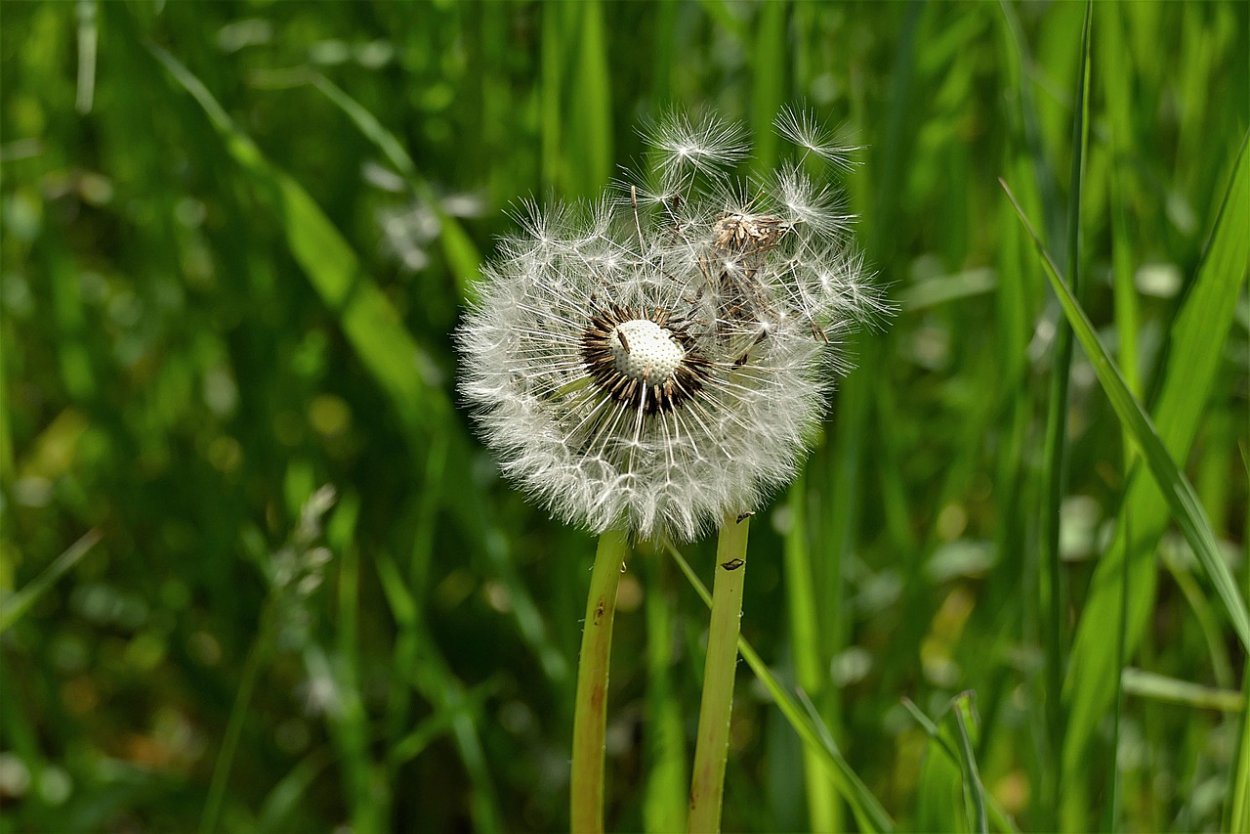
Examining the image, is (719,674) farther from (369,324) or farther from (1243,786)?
(369,324)

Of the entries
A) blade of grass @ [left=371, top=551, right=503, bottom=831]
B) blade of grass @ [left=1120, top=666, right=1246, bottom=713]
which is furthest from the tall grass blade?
blade of grass @ [left=371, top=551, right=503, bottom=831]

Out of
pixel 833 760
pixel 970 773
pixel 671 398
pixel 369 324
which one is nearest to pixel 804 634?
pixel 833 760

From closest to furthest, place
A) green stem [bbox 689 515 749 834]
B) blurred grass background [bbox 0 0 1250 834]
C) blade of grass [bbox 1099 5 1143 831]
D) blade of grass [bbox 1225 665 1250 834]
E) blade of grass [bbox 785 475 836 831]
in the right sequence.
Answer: green stem [bbox 689 515 749 834], blade of grass [bbox 1225 665 1250 834], blade of grass [bbox 1099 5 1143 831], blade of grass [bbox 785 475 836 831], blurred grass background [bbox 0 0 1250 834]

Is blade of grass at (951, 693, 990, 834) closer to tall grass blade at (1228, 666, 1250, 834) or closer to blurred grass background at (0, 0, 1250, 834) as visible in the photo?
blurred grass background at (0, 0, 1250, 834)

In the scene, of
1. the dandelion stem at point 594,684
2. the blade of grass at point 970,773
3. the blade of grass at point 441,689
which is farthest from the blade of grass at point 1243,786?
the blade of grass at point 441,689

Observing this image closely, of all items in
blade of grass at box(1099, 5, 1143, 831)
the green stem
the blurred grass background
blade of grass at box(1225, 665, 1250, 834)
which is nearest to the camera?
the green stem
